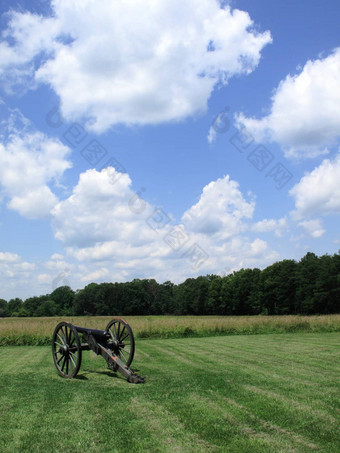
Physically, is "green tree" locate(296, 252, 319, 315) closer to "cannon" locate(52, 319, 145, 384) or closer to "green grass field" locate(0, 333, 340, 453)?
"green grass field" locate(0, 333, 340, 453)

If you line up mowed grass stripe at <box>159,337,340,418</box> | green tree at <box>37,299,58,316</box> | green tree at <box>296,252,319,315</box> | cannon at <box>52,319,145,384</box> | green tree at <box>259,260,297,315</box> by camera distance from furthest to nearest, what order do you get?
1. green tree at <box>37,299,58,316</box>
2. green tree at <box>259,260,297,315</box>
3. green tree at <box>296,252,319,315</box>
4. cannon at <box>52,319,145,384</box>
5. mowed grass stripe at <box>159,337,340,418</box>

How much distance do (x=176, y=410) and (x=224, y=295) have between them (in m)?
81.3

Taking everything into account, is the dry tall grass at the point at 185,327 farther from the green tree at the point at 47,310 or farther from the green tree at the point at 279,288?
the green tree at the point at 47,310

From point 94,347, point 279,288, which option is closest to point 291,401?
point 94,347

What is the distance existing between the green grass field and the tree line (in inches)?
2154

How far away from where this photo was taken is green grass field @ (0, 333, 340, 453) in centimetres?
425

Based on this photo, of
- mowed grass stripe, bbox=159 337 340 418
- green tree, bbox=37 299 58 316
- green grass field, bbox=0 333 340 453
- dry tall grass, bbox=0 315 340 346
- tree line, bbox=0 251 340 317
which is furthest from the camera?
green tree, bbox=37 299 58 316

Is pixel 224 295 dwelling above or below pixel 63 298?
below

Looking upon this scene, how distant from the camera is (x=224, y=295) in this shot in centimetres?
8494

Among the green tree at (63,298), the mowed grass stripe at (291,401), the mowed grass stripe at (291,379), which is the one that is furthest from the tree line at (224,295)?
the mowed grass stripe at (291,401)

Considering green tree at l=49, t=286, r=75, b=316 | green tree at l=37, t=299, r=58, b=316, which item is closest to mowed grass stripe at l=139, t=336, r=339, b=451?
green tree at l=37, t=299, r=58, b=316

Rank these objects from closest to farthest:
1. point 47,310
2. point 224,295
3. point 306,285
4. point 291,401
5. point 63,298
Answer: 1. point 291,401
2. point 306,285
3. point 224,295
4. point 47,310
5. point 63,298

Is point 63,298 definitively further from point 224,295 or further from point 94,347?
point 94,347

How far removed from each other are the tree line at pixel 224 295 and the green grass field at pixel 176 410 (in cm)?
5471
